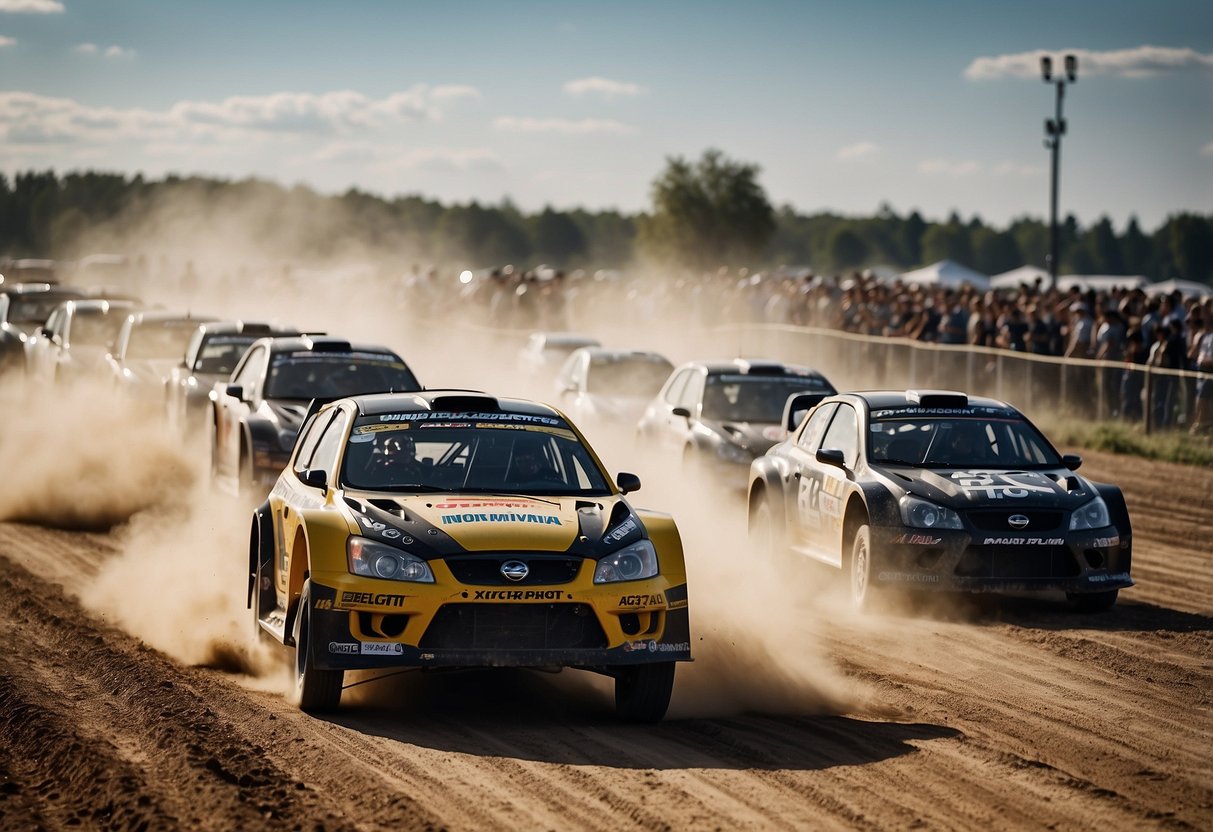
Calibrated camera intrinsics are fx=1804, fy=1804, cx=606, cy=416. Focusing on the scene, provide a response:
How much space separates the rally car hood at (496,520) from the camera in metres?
8.11

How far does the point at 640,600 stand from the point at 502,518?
76 centimetres

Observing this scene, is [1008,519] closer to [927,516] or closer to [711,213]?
[927,516]

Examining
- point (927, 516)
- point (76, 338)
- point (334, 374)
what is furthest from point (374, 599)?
point (76, 338)

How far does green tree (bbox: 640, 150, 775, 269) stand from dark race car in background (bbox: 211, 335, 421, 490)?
268 feet

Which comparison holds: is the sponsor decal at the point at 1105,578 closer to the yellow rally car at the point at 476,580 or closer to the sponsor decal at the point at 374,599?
the yellow rally car at the point at 476,580

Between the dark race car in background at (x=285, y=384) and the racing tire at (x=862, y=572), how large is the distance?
5054 millimetres

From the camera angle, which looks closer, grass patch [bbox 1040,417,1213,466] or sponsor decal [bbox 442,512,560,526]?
sponsor decal [bbox 442,512,560,526]

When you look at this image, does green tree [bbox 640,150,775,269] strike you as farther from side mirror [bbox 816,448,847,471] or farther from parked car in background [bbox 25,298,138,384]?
side mirror [bbox 816,448,847,471]

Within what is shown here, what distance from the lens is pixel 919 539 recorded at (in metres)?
11.9

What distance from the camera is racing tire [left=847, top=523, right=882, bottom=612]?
12109mm

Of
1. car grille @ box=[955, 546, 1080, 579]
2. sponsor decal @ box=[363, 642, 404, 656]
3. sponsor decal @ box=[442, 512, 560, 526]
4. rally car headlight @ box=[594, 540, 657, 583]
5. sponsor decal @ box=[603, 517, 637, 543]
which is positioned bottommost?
car grille @ box=[955, 546, 1080, 579]

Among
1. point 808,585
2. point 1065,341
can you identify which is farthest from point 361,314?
point 808,585

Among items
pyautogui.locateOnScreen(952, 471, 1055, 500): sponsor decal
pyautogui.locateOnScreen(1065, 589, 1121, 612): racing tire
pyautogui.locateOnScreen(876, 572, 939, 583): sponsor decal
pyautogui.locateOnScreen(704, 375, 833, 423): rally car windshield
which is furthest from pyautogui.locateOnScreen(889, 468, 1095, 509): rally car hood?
pyautogui.locateOnScreen(704, 375, 833, 423): rally car windshield

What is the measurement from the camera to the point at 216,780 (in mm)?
7086
